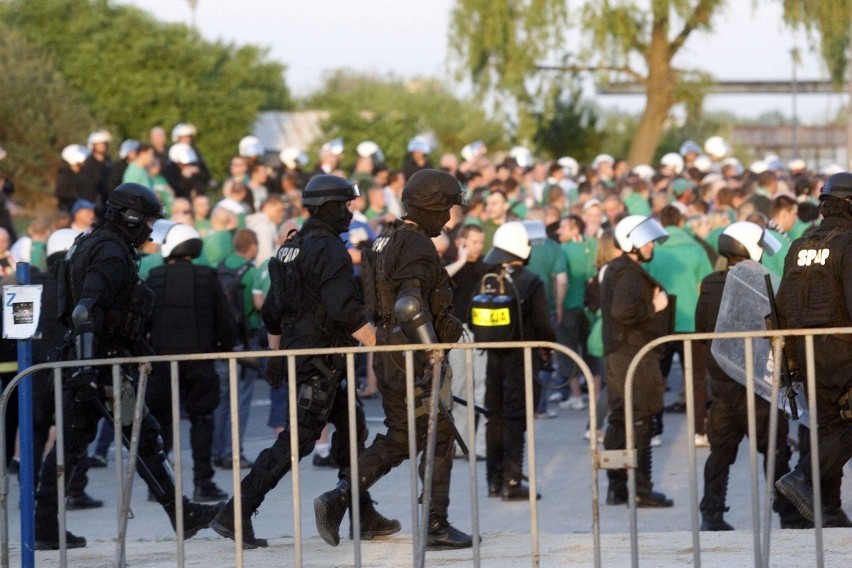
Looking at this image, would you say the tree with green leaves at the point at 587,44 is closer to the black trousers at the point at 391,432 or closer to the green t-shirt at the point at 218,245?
the green t-shirt at the point at 218,245

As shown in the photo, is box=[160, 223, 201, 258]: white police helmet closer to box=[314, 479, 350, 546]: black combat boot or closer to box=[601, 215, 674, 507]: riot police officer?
box=[601, 215, 674, 507]: riot police officer

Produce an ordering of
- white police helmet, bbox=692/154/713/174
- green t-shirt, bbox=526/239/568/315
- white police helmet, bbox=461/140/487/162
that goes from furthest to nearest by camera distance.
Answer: white police helmet, bbox=692/154/713/174 < white police helmet, bbox=461/140/487/162 < green t-shirt, bbox=526/239/568/315

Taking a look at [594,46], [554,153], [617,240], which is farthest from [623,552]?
[554,153]

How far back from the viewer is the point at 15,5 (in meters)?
39.1

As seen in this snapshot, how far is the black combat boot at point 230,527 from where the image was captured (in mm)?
7285

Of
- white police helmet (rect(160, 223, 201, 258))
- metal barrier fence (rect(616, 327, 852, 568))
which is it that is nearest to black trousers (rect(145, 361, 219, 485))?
white police helmet (rect(160, 223, 201, 258))

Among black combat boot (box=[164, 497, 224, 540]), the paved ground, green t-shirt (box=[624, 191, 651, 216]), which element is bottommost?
the paved ground

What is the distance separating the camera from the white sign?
260 inches

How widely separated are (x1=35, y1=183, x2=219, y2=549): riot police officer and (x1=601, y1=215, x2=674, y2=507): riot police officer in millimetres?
2826

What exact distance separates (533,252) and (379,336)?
17.7ft

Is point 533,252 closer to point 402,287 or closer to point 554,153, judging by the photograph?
point 402,287

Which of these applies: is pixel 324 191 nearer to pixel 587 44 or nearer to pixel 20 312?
pixel 20 312

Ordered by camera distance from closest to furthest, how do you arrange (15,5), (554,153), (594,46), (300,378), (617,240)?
(300,378)
(617,240)
(594,46)
(554,153)
(15,5)

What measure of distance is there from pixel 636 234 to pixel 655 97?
26403 millimetres
